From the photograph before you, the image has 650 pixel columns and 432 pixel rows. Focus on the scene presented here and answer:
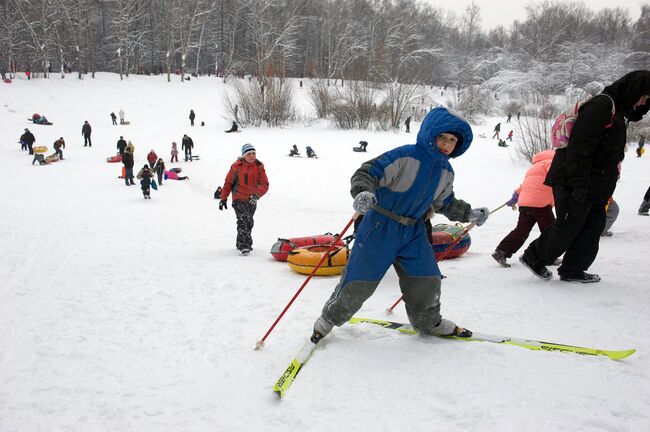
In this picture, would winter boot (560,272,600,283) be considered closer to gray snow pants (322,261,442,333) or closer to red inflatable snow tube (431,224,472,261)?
gray snow pants (322,261,442,333)

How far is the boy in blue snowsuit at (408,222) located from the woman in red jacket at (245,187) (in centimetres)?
396

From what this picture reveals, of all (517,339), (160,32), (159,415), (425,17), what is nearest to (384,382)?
(517,339)

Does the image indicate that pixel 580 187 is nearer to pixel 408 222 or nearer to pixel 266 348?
pixel 408 222

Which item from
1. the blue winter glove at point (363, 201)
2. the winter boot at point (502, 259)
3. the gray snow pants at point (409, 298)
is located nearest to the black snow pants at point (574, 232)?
the winter boot at point (502, 259)

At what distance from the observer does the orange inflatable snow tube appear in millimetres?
5438

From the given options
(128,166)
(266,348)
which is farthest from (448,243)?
(128,166)

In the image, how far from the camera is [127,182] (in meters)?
15.1

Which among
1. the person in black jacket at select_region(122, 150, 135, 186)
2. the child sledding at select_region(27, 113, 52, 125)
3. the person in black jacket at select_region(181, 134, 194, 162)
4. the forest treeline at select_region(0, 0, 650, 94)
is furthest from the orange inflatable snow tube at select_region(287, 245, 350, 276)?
the forest treeline at select_region(0, 0, 650, 94)

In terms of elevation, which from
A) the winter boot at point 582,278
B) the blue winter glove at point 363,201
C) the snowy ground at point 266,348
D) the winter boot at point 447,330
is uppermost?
the blue winter glove at point 363,201

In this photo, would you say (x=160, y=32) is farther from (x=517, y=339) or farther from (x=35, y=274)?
(x=517, y=339)

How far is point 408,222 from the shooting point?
290 cm

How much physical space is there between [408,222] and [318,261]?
8.53 ft

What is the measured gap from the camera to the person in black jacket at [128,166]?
14664 mm

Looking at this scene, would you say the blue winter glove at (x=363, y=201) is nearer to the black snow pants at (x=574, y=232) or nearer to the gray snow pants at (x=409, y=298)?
the gray snow pants at (x=409, y=298)
